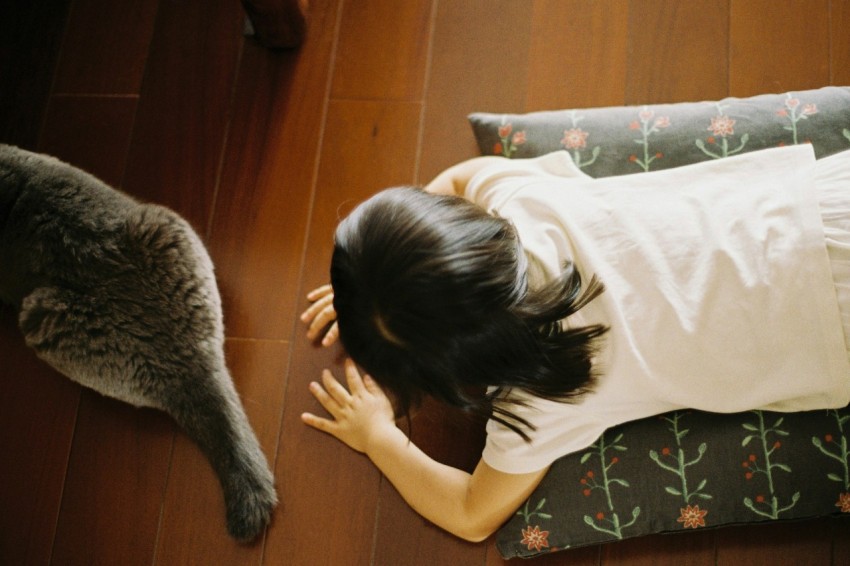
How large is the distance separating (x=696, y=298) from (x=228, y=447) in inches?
26.2

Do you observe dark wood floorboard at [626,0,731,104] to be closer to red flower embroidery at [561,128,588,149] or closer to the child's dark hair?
red flower embroidery at [561,128,588,149]

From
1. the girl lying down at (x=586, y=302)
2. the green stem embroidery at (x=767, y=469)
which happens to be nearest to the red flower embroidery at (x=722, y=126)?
the girl lying down at (x=586, y=302)

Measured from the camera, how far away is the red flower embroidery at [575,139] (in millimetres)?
1044

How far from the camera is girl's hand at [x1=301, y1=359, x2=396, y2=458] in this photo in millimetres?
1018

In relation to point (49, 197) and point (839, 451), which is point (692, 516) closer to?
point (839, 451)

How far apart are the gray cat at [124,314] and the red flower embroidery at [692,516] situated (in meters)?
0.58

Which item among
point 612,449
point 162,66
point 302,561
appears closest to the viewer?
point 612,449

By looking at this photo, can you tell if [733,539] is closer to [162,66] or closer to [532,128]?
[532,128]

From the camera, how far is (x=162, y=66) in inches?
49.3

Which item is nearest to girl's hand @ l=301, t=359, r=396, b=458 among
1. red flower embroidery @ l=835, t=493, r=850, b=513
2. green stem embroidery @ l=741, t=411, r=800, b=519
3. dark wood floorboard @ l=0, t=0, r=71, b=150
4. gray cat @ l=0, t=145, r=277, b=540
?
gray cat @ l=0, t=145, r=277, b=540

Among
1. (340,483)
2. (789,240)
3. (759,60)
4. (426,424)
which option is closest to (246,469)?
(340,483)

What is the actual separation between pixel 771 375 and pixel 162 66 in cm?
113

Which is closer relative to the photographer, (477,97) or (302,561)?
(302,561)

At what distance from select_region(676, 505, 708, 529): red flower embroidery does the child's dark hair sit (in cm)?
34
